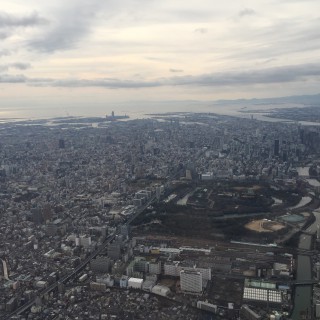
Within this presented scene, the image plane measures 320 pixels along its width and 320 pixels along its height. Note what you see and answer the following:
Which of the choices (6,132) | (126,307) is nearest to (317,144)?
(126,307)

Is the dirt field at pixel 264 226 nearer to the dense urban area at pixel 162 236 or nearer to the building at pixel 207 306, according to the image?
the dense urban area at pixel 162 236

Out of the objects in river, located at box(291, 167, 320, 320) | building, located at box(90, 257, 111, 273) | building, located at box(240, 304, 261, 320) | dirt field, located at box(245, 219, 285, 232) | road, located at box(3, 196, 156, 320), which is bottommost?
river, located at box(291, 167, 320, 320)

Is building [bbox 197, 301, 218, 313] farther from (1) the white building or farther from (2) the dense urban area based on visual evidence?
(1) the white building

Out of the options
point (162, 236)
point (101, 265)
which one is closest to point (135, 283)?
point (101, 265)

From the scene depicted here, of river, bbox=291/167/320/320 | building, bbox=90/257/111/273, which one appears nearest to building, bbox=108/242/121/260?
building, bbox=90/257/111/273

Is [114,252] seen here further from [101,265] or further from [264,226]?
[264,226]

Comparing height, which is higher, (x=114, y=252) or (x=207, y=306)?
(x=114, y=252)
